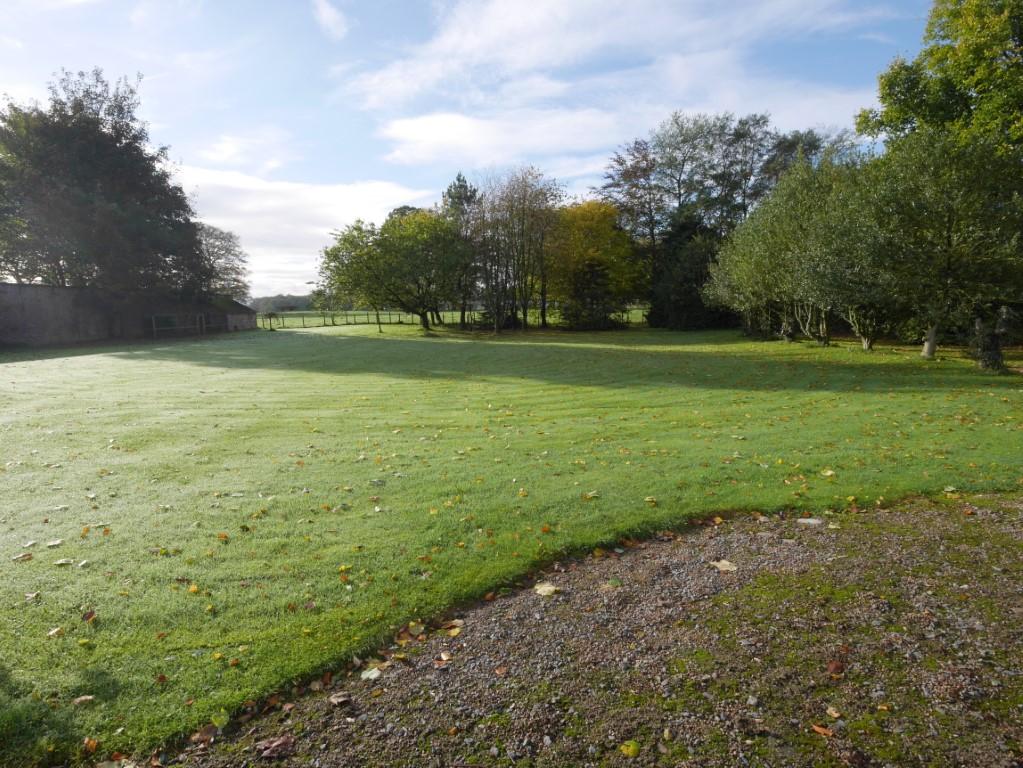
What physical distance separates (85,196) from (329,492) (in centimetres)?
4064

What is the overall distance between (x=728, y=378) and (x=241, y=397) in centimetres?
1383

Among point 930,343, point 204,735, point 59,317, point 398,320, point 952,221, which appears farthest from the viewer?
point 398,320

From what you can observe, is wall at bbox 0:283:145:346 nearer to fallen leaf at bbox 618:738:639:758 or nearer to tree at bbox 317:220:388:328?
tree at bbox 317:220:388:328

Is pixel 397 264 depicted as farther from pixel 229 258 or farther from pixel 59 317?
pixel 229 258

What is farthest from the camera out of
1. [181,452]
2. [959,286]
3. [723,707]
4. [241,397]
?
[959,286]

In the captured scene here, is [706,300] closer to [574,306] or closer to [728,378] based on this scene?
[574,306]

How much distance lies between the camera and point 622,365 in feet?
67.7

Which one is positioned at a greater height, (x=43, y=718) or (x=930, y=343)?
(x=930, y=343)

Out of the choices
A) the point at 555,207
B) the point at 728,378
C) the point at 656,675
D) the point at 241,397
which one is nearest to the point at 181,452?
Result: the point at 241,397

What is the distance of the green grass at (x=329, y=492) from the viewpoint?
3.63 meters

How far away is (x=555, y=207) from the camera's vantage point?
149 ft

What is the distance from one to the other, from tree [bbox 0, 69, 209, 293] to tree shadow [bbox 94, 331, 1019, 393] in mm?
12773

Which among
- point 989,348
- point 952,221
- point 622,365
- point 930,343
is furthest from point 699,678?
point 930,343

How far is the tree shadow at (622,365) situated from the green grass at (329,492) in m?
0.44
